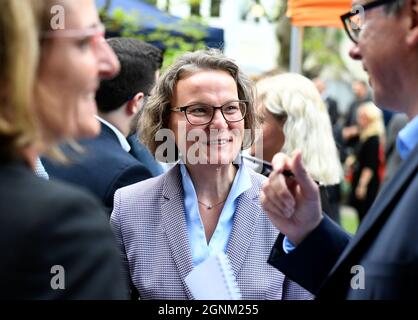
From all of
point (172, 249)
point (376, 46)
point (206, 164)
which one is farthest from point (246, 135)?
point (376, 46)

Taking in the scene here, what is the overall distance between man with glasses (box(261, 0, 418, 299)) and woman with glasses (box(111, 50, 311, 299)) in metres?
0.48

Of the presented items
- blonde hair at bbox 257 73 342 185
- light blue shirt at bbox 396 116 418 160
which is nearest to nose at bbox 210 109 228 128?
light blue shirt at bbox 396 116 418 160

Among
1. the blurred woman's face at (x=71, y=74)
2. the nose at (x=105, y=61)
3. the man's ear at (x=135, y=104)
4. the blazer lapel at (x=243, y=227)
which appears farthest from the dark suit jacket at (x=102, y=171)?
the blurred woman's face at (x=71, y=74)

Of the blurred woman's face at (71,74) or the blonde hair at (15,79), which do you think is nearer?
the blonde hair at (15,79)

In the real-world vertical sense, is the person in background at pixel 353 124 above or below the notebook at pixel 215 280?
below

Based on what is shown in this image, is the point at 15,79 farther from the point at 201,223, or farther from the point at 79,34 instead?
the point at 201,223

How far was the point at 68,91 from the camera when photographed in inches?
60.7

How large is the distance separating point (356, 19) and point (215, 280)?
2.84ft

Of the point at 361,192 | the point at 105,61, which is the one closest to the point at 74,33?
the point at 105,61

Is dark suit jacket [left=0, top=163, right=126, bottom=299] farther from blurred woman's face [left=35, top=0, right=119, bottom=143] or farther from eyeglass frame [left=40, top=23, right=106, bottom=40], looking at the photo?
eyeglass frame [left=40, top=23, right=106, bottom=40]

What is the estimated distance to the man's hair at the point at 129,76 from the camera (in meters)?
3.76

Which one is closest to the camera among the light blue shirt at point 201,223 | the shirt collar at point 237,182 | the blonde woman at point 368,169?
the light blue shirt at point 201,223
